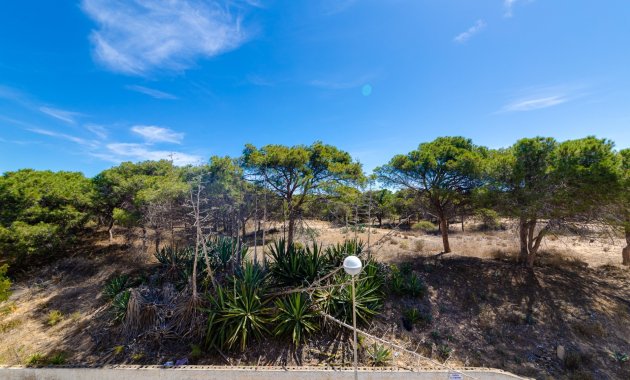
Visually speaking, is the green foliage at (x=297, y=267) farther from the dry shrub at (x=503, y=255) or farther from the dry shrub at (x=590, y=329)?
the dry shrub at (x=503, y=255)

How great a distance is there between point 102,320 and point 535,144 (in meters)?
15.2

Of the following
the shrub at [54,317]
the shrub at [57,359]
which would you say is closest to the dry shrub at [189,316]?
the shrub at [57,359]

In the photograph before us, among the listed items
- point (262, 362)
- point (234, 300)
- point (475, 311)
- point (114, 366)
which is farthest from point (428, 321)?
point (114, 366)

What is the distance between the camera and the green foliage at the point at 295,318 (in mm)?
6762

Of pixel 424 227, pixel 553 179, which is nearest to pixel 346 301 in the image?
pixel 553 179

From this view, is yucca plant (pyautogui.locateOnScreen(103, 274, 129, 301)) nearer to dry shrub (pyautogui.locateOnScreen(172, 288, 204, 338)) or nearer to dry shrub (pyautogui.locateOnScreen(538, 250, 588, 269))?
dry shrub (pyautogui.locateOnScreen(172, 288, 204, 338))

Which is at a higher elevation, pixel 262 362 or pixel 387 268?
pixel 387 268

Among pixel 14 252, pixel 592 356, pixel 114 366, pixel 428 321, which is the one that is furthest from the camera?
pixel 14 252

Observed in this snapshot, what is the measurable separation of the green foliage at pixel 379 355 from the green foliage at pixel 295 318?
4.79 feet

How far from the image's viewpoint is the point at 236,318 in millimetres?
6688

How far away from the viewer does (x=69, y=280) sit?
1138cm

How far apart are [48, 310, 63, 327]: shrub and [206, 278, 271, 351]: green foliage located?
5797 millimetres

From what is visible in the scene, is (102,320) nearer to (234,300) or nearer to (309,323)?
(234,300)

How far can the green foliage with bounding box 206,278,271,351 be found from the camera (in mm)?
6547
